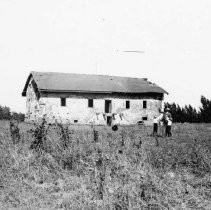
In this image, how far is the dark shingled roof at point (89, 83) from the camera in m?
36.2

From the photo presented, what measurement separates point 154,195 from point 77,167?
1.99 meters

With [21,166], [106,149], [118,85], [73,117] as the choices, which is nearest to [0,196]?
[21,166]

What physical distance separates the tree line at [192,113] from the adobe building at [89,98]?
3.01m

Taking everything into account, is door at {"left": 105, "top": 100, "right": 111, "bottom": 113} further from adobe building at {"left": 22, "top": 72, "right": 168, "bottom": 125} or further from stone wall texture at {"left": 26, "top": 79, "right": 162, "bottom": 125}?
stone wall texture at {"left": 26, "top": 79, "right": 162, "bottom": 125}

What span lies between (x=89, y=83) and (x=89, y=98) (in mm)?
1960

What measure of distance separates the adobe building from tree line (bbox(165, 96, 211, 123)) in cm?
301

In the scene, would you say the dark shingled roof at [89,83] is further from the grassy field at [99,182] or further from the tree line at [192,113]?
the grassy field at [99,182]

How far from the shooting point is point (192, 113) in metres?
40.8

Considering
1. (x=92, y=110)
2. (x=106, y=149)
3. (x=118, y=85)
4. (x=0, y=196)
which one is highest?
(x=118, y=85)

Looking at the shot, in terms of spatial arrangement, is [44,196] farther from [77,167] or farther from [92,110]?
[92,110]

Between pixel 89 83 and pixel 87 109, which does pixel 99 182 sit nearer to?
pixel 87 109

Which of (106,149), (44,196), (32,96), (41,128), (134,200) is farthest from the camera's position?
(32,96)

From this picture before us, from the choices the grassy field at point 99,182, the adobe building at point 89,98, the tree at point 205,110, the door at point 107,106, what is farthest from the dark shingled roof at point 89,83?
the grassy field at point 99,182

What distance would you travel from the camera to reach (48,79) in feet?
123
